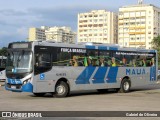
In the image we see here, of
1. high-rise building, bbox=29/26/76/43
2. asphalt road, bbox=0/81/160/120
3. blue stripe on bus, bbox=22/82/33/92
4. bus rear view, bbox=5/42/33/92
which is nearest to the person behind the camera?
asphalt road, bbox=0/81/160/120

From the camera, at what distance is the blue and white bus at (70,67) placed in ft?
62.2

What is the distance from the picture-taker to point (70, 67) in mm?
20750

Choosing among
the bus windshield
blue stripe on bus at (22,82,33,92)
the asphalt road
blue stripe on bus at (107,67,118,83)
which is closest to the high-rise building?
blue stripe on bus at (107,67,118,83)

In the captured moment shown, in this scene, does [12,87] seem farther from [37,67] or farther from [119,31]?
[119,31]

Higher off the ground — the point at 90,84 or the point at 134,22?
the point at 134,22

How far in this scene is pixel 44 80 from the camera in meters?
19.3

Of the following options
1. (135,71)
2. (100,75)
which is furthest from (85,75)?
(135,71)

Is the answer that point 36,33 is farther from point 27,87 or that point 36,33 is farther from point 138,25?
point 27,87

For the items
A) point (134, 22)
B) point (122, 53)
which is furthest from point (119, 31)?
point (122, 53)

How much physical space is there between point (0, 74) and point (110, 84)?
16818mm

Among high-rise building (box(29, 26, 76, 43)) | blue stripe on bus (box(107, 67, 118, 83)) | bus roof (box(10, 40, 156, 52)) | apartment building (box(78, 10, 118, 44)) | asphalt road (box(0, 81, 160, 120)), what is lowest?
asphalt road (box(0, 81, 160, 120))

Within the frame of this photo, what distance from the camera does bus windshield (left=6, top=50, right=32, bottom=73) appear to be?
1888 centimetres

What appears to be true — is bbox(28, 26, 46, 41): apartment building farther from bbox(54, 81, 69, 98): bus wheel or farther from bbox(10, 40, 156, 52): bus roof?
bbox(54, 81, 69, 98): bus wheel

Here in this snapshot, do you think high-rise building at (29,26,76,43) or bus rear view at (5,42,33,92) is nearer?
bus rear view at (5,42,33,92)
